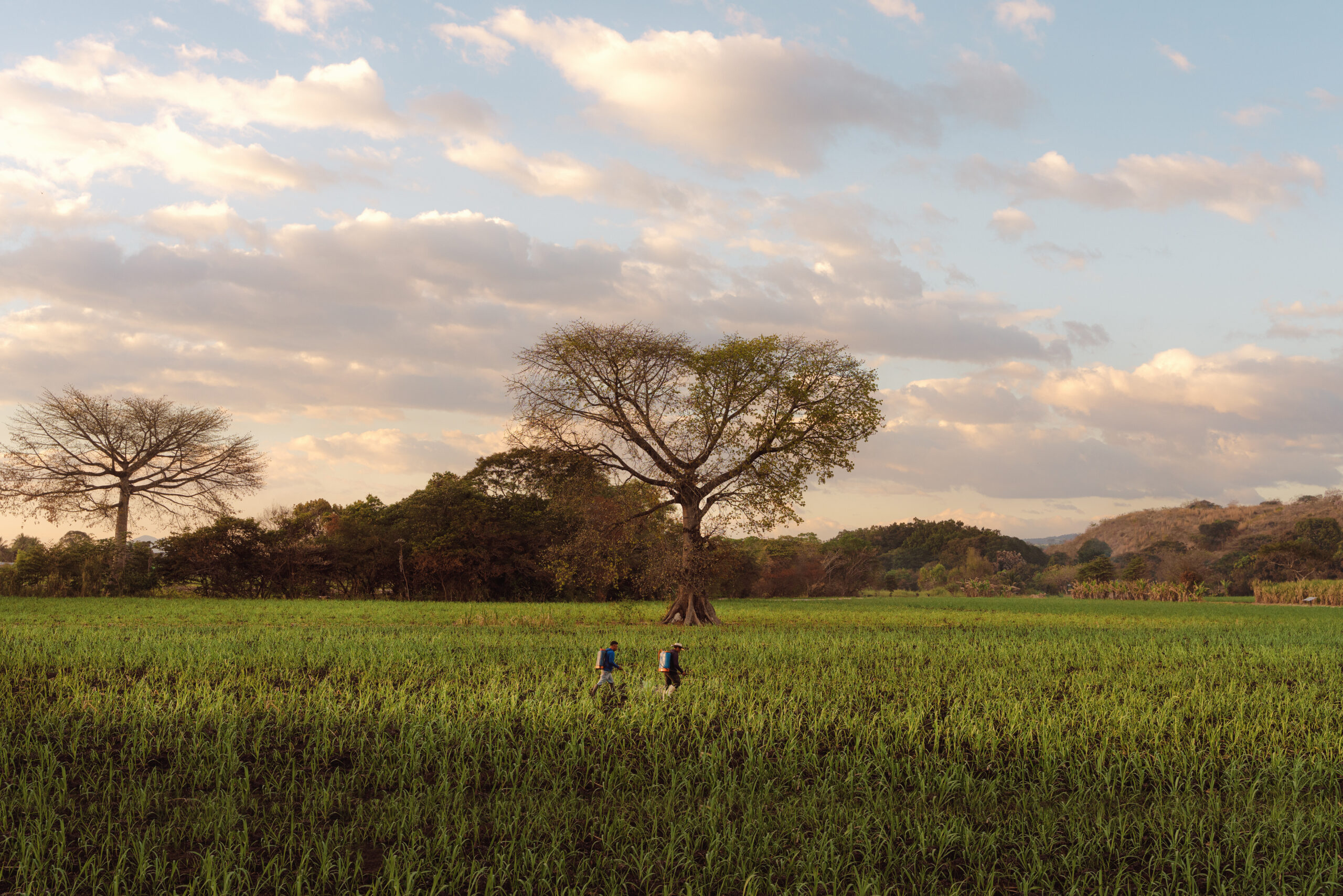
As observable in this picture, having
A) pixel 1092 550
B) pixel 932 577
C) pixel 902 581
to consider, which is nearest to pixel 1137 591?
pixel 932 577

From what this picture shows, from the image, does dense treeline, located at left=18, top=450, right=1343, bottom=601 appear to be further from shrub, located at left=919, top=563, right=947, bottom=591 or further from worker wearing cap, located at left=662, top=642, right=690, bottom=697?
shrub, located at left=919, top=563, right=947, bottom=591

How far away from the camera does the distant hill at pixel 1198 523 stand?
334 feet

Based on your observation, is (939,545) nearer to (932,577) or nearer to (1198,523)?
(932,577)

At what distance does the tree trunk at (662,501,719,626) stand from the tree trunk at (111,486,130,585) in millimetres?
33466

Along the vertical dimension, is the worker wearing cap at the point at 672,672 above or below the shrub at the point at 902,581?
above

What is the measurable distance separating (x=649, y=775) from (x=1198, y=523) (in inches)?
5857

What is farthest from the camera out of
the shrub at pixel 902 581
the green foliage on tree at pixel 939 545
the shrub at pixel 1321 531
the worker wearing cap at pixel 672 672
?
the green foliage on tree at pixel 939 545

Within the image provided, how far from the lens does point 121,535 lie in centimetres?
4709

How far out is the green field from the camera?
19.9 ft

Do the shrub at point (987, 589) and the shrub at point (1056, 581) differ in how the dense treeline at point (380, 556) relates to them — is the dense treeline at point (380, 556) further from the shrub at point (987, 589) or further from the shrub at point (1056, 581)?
the shrub at point (1056, 581)

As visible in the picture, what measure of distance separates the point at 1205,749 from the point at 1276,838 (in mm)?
3482

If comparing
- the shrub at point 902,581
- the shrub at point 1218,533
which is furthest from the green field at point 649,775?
the shrub at point 1218,533

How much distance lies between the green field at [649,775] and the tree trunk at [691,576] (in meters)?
10.9

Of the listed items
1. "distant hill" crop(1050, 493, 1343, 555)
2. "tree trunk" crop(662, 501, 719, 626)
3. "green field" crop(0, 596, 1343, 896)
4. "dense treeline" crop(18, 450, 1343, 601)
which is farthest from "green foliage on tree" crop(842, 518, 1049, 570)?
"green field" crop(0, 596, 1343, 896)
